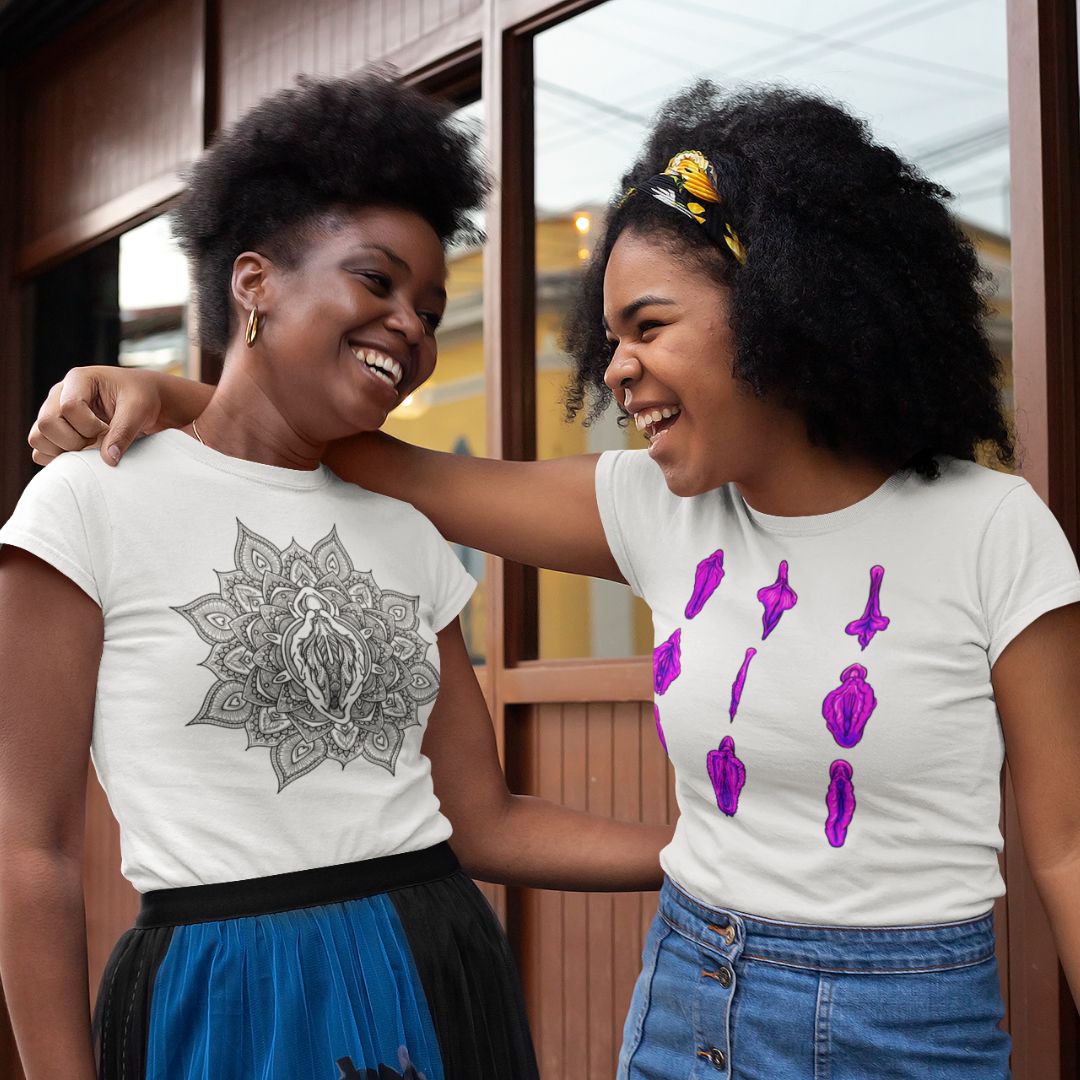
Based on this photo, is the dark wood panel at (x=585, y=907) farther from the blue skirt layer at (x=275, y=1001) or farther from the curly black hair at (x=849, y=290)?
the curly black hair at (x=849, y=290)

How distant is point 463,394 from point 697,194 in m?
1.85

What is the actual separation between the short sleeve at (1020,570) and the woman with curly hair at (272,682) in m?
0.63

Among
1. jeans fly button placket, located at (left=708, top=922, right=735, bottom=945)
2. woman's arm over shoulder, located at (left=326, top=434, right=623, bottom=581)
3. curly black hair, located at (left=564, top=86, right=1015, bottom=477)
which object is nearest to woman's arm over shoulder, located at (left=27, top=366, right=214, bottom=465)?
woman's arm over shoulder, located at (left=326, top=434, right=623, bottom=581)

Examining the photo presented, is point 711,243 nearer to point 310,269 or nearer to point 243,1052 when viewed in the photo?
point 310,269

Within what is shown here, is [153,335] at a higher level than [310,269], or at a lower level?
higher

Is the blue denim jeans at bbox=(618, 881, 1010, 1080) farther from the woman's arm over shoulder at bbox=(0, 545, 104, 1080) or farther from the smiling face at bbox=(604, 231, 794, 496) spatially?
the woman's arm over shoulder at bbox=(0, 545, 104, 1080)

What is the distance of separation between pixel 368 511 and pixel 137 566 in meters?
0.33

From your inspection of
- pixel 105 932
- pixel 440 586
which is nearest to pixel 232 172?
pixel 440 586

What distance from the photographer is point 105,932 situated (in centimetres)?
440

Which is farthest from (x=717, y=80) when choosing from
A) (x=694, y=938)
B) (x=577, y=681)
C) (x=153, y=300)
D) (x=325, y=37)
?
(x=153, y=300)

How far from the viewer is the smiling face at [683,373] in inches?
58.0

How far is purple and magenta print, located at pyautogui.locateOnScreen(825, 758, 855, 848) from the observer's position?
1.40 m

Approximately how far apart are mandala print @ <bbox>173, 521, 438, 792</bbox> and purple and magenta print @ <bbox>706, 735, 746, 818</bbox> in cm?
39

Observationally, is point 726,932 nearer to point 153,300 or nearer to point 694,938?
point 694,938
